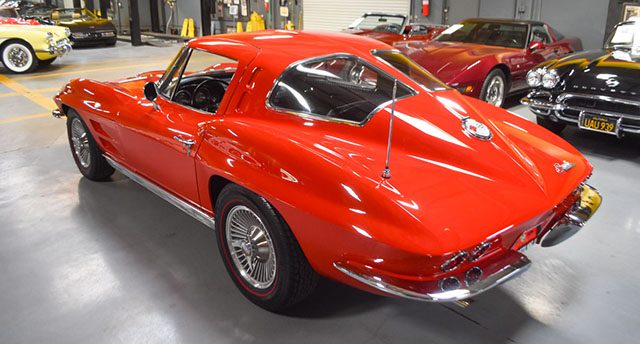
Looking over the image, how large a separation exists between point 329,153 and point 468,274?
74cm

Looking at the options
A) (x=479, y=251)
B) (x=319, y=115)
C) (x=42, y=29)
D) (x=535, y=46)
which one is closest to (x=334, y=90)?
(x=319, y=115)

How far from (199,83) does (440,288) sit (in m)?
2.27

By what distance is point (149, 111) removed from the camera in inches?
120

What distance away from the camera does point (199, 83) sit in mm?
3451

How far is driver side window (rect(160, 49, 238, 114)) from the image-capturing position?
3052 millimetres

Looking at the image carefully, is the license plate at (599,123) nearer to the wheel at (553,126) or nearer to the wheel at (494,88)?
the wheel at (553,126)

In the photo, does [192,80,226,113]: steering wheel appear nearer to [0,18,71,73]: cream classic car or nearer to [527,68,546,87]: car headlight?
[527,68,546,87]: car headlight

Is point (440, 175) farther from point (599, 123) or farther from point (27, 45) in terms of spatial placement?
point (27, 45)

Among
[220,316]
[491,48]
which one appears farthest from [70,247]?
[491,48]

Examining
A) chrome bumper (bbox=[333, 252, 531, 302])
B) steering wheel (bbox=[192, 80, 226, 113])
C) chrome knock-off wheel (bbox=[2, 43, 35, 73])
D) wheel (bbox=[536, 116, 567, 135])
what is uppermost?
steering wheel (bbox=[192, 80, 226, 113])

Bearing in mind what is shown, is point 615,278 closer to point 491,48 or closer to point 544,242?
point 544,242

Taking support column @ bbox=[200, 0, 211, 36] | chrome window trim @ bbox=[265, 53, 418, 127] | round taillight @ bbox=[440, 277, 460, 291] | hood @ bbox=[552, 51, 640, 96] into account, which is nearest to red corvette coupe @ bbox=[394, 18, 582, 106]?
hood @ bbox=[552, 51, 640, 96]

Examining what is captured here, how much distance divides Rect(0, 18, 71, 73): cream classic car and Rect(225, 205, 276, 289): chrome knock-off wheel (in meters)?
8.75

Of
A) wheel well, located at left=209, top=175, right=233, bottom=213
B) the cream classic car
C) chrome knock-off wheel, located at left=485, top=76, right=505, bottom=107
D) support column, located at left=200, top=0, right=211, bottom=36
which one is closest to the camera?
wheel well, located at left=209, top=175, right=233, bottom=213
